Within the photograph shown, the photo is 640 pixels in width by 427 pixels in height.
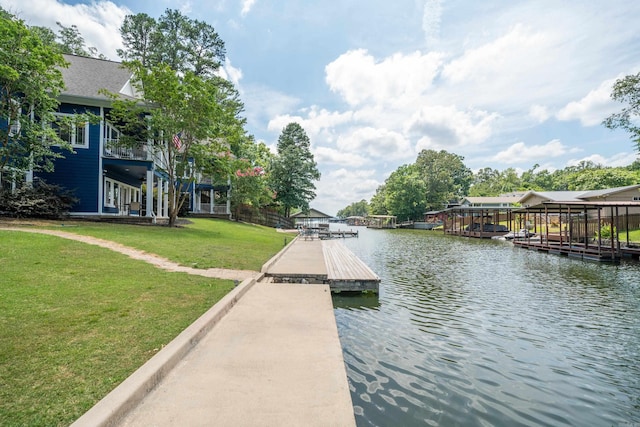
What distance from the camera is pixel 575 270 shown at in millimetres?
14352

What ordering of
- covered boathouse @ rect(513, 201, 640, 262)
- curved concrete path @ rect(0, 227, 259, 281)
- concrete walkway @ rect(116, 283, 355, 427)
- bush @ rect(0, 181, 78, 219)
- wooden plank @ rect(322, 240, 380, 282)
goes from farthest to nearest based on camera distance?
1. covered boathouse @ rect(513, 201, 640, 262)
2. bush @ rect(0, 181, 78, 219)
3. wooden plank @ rect(322, 240, 380, 282)
4. curved concrete path @ rect(0, 227, 259, 281)
5. concrete walkway @ rect(116, 283, 355, 427)

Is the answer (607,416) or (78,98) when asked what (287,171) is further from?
(607,416)

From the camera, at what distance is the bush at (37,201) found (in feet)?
46.6

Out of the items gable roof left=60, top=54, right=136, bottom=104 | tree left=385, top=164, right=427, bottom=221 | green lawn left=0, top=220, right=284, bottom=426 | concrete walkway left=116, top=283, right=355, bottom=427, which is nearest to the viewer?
concrete walkway left=116, top=283, right=355, bottom=427

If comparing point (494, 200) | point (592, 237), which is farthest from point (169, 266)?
point (494, 200)

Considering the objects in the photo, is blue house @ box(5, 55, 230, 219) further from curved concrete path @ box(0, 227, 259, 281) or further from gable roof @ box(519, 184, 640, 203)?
gable roof @ box(519, 184, 640, 203)

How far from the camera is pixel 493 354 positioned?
5.37 metres

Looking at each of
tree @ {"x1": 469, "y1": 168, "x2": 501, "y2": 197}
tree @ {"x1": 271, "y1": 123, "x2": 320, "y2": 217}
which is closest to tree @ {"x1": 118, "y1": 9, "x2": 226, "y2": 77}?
tree @ {"x1": 271, "y1": 123, "x2": 320, "y2": 217}

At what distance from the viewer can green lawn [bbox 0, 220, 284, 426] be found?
108 inches

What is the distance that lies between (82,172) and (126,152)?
2485 millimetres

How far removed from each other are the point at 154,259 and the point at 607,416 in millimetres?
10229

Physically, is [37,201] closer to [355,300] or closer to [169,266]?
[169,266]

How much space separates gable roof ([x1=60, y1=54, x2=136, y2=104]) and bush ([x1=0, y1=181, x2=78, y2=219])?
16.5 ft

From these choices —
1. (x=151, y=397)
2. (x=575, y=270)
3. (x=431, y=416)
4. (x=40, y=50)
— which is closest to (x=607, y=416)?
(x=431, y=416)
